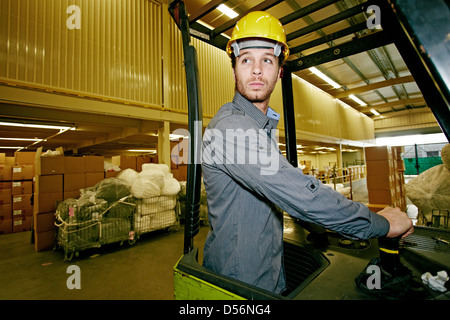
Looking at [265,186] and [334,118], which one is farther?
[334,118]

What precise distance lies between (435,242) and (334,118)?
15076 mm

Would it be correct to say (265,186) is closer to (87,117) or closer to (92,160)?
(92,160)

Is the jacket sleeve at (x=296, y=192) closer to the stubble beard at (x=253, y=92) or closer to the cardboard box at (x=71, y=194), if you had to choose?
the stubble beard at (x=253, y=92)

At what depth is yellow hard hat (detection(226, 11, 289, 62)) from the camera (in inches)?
48.1

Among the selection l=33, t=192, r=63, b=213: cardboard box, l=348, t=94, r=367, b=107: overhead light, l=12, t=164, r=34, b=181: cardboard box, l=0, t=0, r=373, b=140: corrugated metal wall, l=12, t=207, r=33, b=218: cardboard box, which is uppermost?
l=348, t=94, r=367, b=107: overhead light

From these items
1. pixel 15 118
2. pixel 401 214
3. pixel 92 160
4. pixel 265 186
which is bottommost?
pixel 401 214

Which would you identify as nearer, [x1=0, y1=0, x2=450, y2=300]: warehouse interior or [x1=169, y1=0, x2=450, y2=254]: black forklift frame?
[x1=169, y1=0, x2=450, y2=254]: black forklift frame

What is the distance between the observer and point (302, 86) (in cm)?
1161

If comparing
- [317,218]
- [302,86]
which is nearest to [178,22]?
[317,218]

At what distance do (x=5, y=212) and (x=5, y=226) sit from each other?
0.38m

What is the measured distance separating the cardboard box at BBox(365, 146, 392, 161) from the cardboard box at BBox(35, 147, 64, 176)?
6.96 metres

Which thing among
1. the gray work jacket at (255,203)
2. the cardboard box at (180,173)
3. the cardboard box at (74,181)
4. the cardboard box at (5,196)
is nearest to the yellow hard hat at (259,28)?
the gray work jacket at (255,203)

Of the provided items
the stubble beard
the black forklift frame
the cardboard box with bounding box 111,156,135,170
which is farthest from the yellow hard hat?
the cardboard box with bounding box 111,156,135,170

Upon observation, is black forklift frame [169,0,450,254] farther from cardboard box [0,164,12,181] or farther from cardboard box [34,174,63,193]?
cardboard box [0,164,12,181]
